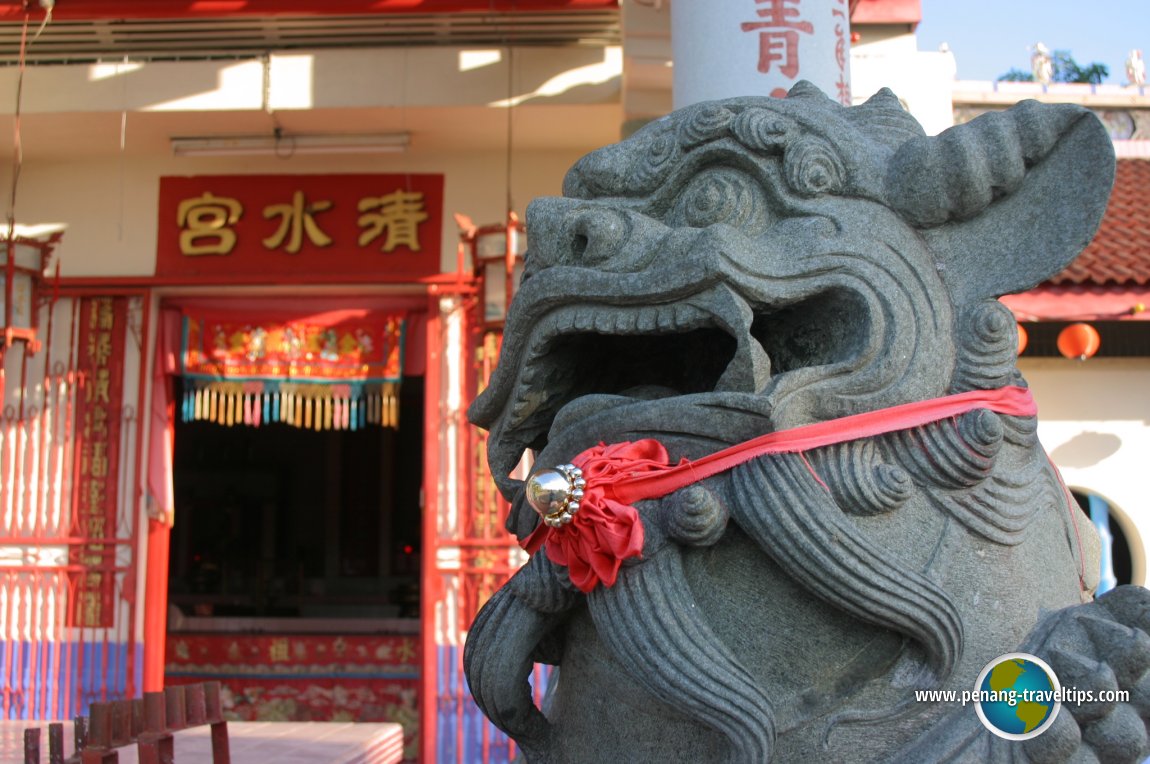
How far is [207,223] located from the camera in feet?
20.5

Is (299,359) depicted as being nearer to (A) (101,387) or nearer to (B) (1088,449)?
(A) (101,387)

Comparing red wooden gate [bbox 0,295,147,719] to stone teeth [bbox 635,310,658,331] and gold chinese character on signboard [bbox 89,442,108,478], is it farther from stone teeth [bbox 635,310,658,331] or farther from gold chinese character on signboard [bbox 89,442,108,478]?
stone teeth [bbox 635,310,658,331]

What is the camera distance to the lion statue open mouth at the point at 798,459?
5.54 feet

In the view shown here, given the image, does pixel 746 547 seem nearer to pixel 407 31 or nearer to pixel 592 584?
pixel 592 584

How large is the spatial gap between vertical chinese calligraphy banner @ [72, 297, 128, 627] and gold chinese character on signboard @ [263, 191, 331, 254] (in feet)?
3.07

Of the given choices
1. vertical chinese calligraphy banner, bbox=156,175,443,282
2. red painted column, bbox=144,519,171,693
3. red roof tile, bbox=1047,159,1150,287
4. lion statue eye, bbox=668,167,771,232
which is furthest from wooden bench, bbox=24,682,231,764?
red roof tile, bbox=1047,159,1150,287

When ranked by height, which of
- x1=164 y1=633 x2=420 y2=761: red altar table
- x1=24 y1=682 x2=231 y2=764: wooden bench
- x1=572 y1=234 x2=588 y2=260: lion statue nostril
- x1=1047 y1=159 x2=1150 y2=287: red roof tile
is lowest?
x1=164 y1=633 x2=420 y2=761: red altar table

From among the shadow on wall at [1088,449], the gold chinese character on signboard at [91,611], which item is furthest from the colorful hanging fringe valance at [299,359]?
the shadow on wall at [1088,449]

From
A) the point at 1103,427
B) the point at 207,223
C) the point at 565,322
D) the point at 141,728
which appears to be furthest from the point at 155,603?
the point at 1103,427

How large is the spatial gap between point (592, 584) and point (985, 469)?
671mm

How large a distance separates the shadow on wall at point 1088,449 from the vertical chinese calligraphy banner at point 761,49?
3.50 meters

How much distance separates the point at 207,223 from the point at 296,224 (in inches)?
20.5

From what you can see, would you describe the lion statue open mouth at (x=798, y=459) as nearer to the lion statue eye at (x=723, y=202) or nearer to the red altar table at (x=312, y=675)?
the lion statue eye at (x=723, y=202)

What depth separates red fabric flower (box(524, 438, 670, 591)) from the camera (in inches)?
68.1
